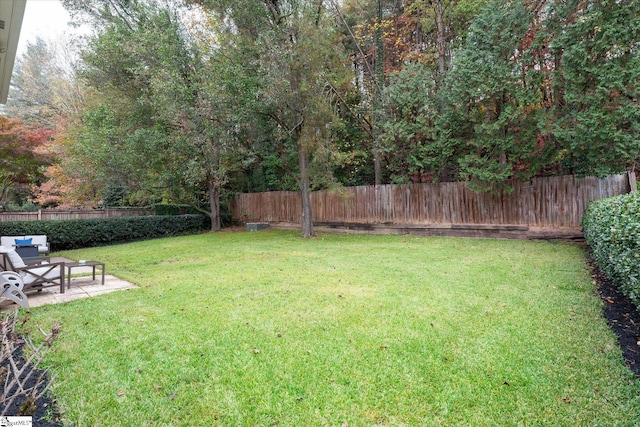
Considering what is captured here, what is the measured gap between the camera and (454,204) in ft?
34.9

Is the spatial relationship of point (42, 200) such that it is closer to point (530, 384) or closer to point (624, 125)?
point (530, 384)

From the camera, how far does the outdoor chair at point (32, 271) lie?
4465 mm

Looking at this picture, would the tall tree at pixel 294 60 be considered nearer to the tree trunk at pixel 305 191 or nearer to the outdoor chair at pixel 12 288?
the tree trunk at pixel 305 191

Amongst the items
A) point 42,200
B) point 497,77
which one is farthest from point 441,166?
point 42,200

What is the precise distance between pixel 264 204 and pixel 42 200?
11045 mm

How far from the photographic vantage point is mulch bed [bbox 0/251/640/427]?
1971mm

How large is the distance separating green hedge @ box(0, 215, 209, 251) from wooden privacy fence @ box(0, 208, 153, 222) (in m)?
2.59

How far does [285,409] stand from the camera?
2072mm

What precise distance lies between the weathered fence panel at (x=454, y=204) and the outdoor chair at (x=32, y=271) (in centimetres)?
785

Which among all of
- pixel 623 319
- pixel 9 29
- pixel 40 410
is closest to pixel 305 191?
pixel 9 29

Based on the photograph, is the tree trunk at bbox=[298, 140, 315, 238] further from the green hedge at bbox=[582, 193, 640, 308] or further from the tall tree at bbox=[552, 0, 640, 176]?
the green hedge at bbox=[582, 193, 640, 308]

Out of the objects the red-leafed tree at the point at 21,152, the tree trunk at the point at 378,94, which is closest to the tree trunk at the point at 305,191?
the tree trunk at the point at 378,94

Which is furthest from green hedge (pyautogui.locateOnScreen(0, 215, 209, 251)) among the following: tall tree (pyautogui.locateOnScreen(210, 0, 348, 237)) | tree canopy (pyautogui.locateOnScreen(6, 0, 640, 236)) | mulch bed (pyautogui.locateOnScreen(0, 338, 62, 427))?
mulch bed (pyautogui.locateOnScreen(0, 338, 62, 427))

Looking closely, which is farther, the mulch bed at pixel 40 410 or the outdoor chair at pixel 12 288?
the outdoor chair at pixel 12 288
